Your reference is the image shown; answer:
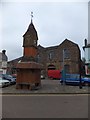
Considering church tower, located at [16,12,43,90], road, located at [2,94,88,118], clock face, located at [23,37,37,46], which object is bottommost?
road, located at [2,94,88,118]

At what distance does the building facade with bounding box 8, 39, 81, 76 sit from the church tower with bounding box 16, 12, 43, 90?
92.1ft

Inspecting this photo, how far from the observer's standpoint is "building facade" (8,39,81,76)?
5809cm

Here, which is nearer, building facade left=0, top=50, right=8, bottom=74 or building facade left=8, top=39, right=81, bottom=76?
building facade left=8, top=39, right=81, bottom=76

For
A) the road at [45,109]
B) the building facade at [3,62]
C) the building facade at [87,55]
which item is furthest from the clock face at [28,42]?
the building facade at [3,62]

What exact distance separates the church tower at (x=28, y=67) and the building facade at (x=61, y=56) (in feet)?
92.1

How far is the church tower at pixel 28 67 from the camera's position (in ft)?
88.2

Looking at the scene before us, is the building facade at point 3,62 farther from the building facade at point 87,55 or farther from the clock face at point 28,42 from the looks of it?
the clock face at point 28,42

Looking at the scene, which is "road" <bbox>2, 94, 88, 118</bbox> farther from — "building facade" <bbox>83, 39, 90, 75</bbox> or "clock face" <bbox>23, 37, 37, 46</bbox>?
"building facade" <bbox>83, 39, 90, 75</bbox>

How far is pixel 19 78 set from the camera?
89.9ft

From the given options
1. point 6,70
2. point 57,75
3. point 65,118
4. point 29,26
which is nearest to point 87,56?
point 57,75

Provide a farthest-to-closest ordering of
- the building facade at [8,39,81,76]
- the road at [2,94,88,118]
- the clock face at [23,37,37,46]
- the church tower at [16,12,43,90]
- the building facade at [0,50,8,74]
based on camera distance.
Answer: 1. the building facade at [0,50,8,74]
2. the building facade at [8,39,81,76]
3. the clock face at [23,37,37,46]
4. the church tower at [16,12,43,90]
5. the road at [2,94,88,118]

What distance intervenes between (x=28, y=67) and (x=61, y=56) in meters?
34.0

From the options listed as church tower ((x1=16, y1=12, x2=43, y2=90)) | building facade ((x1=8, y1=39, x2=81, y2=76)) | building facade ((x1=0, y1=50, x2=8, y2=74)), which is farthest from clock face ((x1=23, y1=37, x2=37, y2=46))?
building facade ((x1=0, y1=50, x2=8, y2=74))

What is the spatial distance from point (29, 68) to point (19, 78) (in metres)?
1.78
